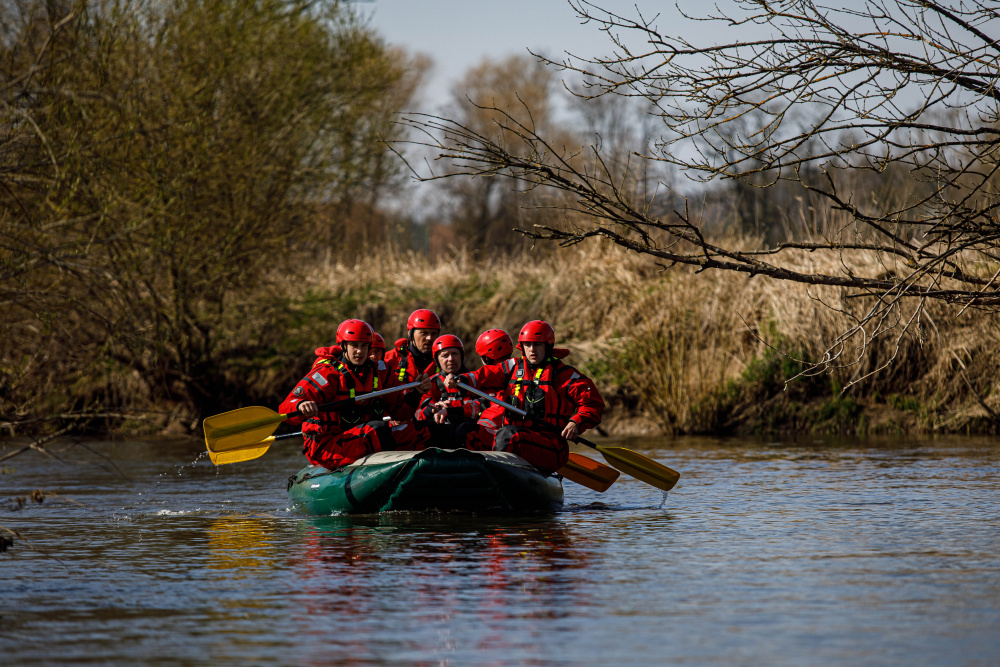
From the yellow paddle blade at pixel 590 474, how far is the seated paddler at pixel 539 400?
0.70m

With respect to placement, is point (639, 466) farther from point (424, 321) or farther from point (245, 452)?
point (245, 452)

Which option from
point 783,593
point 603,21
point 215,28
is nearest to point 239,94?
point 215,28

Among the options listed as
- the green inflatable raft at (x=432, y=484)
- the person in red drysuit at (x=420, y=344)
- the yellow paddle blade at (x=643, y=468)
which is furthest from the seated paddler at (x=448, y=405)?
the yellow paddle blade at (x=643, y=468)

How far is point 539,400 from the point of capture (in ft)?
33.1

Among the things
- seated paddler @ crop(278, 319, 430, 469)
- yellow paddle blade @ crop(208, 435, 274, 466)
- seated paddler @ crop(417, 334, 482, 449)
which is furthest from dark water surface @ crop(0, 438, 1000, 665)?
seated paddler @ crop(417, 334, 482, 449)

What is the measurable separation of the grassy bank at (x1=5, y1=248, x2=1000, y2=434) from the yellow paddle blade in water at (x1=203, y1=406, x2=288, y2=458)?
144 inches

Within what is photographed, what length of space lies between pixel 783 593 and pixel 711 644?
1156 millimetres

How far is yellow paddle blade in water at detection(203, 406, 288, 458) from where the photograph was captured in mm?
10445

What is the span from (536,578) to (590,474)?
421cm

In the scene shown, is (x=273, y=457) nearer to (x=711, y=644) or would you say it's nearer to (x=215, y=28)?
(x=215, y=28)

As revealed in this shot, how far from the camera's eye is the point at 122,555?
7.59m

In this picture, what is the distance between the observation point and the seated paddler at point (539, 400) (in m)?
9.83

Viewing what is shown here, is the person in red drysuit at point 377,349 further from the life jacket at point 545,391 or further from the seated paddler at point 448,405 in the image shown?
the life jacket at point 545,391

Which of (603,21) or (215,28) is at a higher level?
(215,28)
